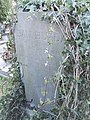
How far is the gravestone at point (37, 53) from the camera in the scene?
209 cm

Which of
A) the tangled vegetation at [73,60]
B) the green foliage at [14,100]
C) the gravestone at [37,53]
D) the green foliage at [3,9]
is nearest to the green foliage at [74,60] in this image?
the tangled vegetation at [73,60]

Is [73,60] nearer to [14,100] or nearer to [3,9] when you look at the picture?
[14,100]

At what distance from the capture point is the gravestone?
2.09 meters

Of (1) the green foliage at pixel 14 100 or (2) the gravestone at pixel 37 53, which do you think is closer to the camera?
(2) the gravestone at pixel 37 53

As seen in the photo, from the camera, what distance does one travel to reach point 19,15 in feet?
7.54

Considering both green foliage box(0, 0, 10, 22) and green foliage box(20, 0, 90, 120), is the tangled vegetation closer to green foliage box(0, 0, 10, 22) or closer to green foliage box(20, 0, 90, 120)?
green foliage box(20, 0, 90, 120)

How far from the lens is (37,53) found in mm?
2250

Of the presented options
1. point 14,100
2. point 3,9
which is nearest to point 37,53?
point 14,100

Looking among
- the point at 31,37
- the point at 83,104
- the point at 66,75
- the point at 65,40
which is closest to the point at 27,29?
the point at 31,37

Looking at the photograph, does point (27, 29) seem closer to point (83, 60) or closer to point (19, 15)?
point (19, 15)

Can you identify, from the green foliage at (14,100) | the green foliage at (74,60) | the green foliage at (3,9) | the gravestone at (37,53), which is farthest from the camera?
the green foliage at (3,9)

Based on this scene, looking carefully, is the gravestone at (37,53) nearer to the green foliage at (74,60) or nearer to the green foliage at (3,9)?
the green foliage at (74,60)

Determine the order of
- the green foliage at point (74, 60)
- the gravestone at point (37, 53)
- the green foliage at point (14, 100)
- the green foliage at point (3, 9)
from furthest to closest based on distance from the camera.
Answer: the green foliage at point (3, 9)
the green foliage at point (14, 100)
the gravestone at point (37, 53)
the green foliage at point (74, 60)

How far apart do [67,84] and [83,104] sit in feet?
0.69
